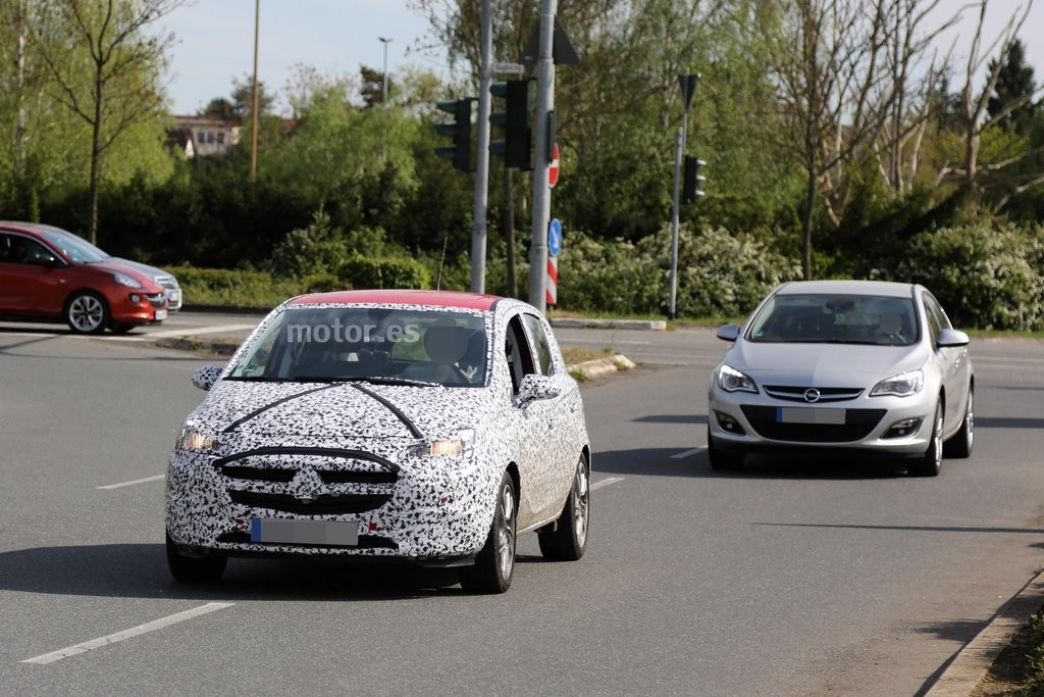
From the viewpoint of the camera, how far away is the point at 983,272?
4494 cm

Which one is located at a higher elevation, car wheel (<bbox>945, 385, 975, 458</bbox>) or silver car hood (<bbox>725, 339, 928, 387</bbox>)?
silver car hood (<bbox>725, 339, 928, 387</bbox>)

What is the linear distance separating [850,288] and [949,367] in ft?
3.67

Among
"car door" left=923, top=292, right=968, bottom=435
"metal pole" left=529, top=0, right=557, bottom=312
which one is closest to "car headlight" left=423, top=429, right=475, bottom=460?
"car door" left=923, top=292, right=968, bottom=435

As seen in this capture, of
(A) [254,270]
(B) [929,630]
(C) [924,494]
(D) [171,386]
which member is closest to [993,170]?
(A) [254,270]

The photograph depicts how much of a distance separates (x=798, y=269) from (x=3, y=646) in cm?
4101

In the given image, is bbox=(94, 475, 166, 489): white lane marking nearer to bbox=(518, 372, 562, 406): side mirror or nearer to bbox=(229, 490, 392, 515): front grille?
bbox=(518, 372, 562, 406): side mirror

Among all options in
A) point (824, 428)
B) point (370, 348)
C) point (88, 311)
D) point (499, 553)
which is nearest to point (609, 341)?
point (88, 311)

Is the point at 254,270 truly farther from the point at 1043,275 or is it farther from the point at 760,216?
the point at 1043,275

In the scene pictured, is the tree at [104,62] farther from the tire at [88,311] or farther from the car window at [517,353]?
the car window at [517,353]

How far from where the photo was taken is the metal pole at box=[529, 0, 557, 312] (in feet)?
79.9

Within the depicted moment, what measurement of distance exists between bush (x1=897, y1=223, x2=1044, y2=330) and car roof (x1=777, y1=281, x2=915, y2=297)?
28281mm

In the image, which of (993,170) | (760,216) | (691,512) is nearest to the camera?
(691,512)

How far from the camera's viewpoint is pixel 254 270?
49938 millimetres

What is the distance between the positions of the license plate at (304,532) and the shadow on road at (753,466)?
6834mm
